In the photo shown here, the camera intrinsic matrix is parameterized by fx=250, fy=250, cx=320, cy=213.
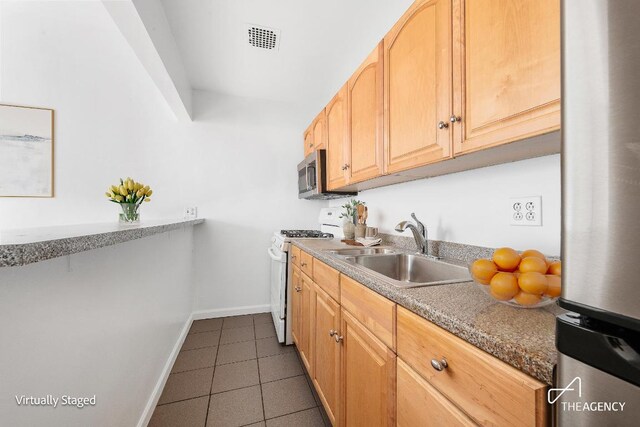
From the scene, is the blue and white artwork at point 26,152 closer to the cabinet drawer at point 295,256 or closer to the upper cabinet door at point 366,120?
the cabinet drawer at point 295,256

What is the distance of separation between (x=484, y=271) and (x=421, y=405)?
1.22ft

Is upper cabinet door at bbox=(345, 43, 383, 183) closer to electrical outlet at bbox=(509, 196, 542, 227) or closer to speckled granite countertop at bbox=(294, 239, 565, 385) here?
electrical outlet at bbox=(509, 196, 542, 227)

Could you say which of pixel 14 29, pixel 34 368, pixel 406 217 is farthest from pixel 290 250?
pixel 14 29

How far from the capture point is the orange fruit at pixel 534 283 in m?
0.55

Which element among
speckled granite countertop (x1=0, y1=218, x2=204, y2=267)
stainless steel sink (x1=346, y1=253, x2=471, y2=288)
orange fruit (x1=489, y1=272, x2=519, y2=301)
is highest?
speckled granite countertop (x1=0, y1=218, x2=204, y2=267)

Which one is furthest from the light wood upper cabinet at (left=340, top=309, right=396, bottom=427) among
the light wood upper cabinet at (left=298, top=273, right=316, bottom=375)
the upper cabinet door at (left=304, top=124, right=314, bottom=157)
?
the upper cabinet door at (left=304, top=124, right=314, bottom=157)

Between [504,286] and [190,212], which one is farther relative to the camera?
[190,212]

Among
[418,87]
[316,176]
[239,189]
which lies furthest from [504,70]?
[239,189]

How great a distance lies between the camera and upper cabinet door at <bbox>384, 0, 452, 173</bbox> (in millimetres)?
946

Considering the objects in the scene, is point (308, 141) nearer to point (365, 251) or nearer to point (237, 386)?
point (365, 251)

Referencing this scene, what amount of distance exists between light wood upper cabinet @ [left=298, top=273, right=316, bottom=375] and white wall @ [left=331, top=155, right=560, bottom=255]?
A: 2.42 feet

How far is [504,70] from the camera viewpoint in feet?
2.42

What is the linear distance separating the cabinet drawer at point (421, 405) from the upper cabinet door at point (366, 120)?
97cm

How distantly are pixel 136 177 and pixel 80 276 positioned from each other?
2.06 metres
